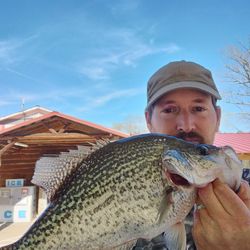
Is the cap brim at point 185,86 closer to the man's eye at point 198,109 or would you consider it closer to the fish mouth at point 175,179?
the man's eye at point 198,109

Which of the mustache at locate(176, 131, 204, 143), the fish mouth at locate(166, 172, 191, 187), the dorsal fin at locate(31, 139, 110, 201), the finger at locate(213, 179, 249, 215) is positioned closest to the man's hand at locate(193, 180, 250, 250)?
the finger at locate(213, 179, 249, 215)

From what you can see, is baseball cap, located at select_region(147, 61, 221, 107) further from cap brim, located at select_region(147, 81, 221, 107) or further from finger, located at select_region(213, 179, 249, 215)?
finger, located at select_region(213, 179, 249, 215)

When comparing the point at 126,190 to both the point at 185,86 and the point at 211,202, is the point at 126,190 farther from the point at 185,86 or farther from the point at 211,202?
the point at 185,86

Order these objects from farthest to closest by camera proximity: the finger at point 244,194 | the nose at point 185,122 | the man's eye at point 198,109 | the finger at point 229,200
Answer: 1. the man's eye at point 198,109
2. the nose at point 185,122
3. the finger at point 244,194
4. the finger at point 229,200

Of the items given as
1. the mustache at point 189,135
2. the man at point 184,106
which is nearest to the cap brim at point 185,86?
the man at point 184,106

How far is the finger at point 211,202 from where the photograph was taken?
1.46 m

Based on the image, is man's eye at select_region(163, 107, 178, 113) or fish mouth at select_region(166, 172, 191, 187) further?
man's eye at select_region(163, 107, 178, 113)

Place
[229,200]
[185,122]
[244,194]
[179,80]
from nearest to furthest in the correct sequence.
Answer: [229,200] → [244,194] → [185,122] → [179,80]

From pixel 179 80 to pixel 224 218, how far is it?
1164 mm

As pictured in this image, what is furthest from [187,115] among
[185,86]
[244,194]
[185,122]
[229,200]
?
[229,200]

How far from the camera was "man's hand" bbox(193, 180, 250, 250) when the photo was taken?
1.45m

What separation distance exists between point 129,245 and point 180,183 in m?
0.36

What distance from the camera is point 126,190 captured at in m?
1.50

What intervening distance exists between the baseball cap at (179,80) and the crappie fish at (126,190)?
2.59ft
